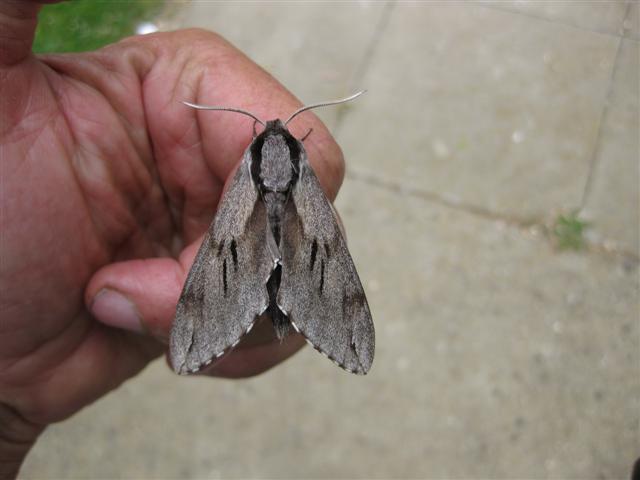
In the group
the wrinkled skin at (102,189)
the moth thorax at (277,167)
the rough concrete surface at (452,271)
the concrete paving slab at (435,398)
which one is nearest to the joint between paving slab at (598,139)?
the rough concrete surface at (452,271)

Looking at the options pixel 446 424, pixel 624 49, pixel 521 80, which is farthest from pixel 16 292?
pixel 624 49

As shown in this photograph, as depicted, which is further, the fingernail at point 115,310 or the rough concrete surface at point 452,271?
the rough concrete surface at point 452,271

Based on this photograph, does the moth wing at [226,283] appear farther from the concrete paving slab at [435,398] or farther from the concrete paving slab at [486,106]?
the concrete paving slab at [486,106]

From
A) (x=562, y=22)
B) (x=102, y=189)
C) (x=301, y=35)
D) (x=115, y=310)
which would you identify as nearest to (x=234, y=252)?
(x=115, y=310)

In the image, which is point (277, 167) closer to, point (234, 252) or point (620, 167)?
point (234, 252)

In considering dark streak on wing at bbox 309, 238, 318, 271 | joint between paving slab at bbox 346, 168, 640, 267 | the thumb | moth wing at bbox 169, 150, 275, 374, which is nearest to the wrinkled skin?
the thumb

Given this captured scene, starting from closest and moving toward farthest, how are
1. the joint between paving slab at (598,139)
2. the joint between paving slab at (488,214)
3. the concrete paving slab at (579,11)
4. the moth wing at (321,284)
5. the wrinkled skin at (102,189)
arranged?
the moth wing at (321,284) → the wrinkled skin at (102,189) → the joint between paving slab at (488,214) → the joint between paving slab at (598,139) → the concrete paving slab at (579,11)
